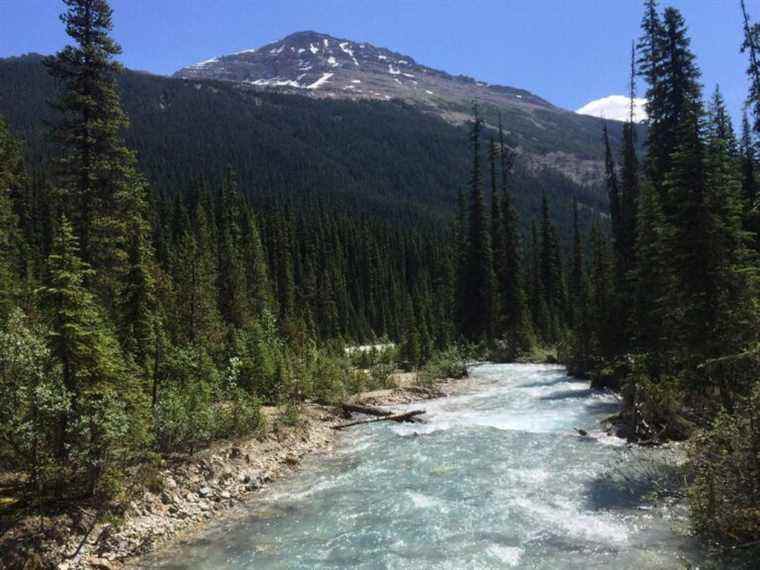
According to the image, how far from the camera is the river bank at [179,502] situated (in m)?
10.5

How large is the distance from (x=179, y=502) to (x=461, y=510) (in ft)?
21.3

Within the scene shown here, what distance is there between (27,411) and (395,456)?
10466 mm

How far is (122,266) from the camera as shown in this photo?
18812 millimetres

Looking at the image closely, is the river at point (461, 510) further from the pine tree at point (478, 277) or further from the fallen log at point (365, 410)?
the pine tree at point (478, 277)

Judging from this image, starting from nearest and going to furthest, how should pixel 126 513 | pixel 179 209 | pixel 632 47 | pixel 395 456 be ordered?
pixel 126 513, pixel 395 456, pixel 632 47, pixel 179 209

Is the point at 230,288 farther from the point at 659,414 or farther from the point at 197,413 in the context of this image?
the point at 659,414

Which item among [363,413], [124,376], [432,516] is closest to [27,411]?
[124,376]

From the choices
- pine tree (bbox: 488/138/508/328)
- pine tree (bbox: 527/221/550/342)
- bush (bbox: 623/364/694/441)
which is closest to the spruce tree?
pine tree (bbox: 488/138/508/328)

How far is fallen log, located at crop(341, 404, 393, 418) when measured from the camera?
24.2 metres

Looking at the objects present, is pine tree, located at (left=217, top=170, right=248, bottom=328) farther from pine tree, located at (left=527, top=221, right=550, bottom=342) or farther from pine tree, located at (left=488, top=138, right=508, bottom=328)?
pine tree, located at (left=527, top=221, right=550, bottom=342)

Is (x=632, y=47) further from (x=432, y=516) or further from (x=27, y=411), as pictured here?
(x=27, y=411)

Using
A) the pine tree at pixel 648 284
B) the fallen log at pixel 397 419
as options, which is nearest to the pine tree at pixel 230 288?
the fallen log at pixel 397 419

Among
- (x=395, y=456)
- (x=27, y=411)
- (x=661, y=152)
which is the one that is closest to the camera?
(x=27, y=411)

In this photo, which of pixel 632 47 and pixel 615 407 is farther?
pixel 632 47
